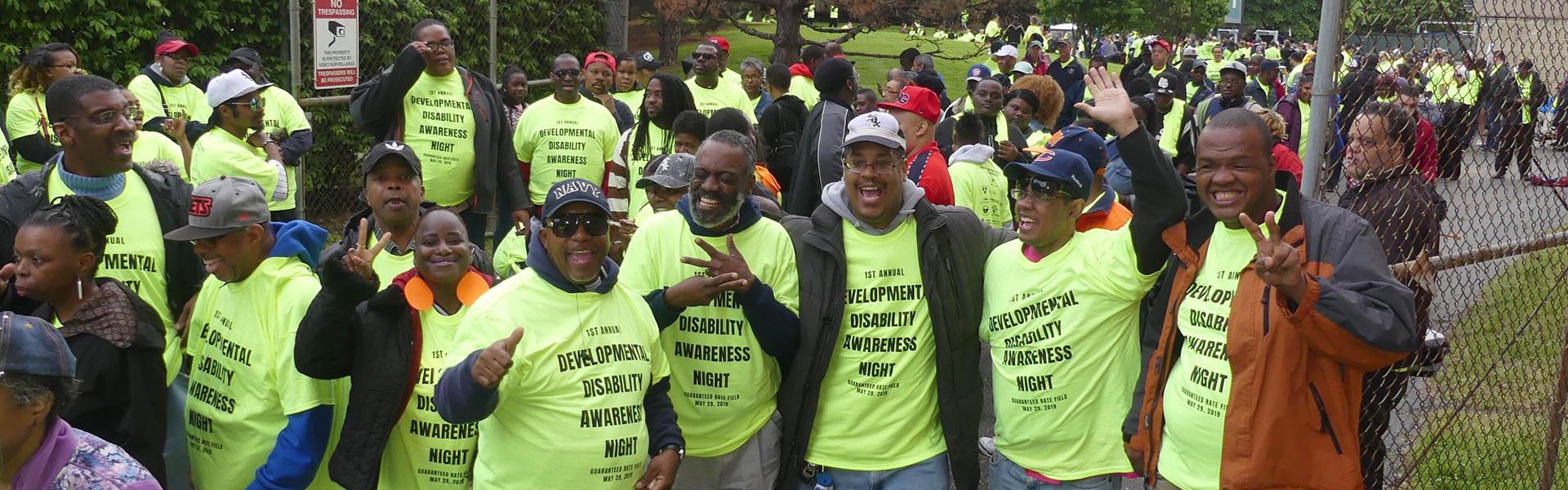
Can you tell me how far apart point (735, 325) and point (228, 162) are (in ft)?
12.6

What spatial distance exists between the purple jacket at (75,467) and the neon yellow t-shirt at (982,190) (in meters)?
4.66

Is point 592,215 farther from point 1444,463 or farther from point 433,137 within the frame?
point 1444,463

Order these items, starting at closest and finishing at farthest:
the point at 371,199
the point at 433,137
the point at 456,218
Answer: the point at 456,218 → the point at 371,199 → the point at 433,137

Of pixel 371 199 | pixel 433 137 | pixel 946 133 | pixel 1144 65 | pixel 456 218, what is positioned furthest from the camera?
pixel 1144 65

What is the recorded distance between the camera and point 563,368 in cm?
381

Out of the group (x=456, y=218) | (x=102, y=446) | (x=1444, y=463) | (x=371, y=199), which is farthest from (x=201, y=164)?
(x=1444, y=463)

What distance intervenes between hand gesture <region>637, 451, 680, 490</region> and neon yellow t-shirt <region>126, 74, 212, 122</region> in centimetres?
659

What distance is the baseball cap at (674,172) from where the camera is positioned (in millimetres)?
4891

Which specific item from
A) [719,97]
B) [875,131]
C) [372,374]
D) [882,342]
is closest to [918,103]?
[875,131]

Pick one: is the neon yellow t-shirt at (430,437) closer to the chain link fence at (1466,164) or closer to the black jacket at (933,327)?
the black jacket at (933,327)

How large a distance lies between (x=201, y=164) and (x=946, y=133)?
473 centimetres

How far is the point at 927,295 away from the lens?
448 cm

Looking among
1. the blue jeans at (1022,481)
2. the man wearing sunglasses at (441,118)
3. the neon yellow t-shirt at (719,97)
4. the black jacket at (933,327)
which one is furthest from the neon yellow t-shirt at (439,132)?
the blue jeans at (1022,481)

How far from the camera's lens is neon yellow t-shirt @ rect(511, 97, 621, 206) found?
8.71m
